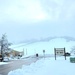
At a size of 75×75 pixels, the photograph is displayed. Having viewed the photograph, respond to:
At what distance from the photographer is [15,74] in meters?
20.8

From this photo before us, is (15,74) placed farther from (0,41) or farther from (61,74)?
(0,41)

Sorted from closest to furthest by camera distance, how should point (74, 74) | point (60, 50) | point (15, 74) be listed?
point (74, 74), point (15, 74), point (60, 50)

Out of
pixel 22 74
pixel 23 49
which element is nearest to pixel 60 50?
pixel 22 74

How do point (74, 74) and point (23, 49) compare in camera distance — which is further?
point (23, 49)

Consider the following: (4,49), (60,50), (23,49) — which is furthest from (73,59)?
(23,49)

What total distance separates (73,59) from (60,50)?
18544 mm

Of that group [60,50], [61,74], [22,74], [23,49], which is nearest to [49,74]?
[61,74]

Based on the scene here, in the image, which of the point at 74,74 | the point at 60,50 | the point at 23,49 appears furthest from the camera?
the point at 23,49

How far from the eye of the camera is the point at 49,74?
19.6 meters

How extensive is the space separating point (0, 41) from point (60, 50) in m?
41.9

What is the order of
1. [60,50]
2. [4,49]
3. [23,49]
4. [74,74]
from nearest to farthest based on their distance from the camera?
[74,74] < [60,50] < [4,49] < [23,49]

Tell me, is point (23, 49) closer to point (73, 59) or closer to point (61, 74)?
point (73, 59)

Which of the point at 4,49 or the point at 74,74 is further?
the point at 4,49

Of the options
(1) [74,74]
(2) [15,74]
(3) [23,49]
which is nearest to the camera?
(1) [74,74]
